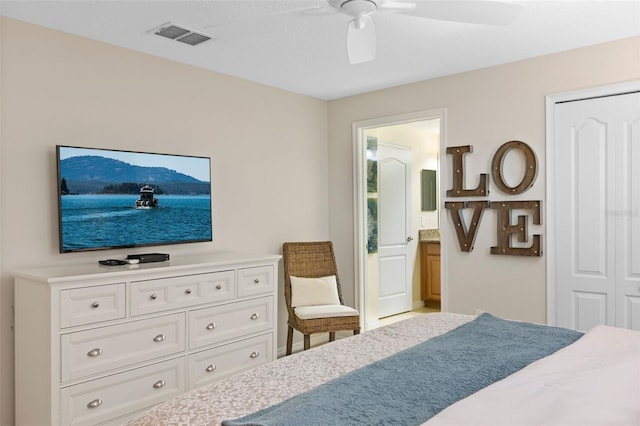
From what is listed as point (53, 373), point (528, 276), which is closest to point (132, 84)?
point (53, 373)

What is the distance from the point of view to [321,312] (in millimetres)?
4012

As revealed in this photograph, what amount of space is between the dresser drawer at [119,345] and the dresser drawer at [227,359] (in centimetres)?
20

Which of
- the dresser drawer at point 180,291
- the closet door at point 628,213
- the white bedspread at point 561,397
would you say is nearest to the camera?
the white bedspread at point 561,397

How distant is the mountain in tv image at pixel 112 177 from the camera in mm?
3016

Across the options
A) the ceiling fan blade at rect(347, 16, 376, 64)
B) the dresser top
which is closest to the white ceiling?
the ceiling fan blade at rect(347, 16, 376, 64)

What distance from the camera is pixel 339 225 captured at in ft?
16.5

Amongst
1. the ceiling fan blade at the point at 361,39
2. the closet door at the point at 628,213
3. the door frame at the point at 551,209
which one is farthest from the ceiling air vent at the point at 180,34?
the closet door at the point at 628,213

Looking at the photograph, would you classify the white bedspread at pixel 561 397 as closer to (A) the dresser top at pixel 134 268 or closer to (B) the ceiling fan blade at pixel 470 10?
(B) the ceiling fan blade at pixel 470 10

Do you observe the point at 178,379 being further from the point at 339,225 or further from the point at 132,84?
the point at 339,225

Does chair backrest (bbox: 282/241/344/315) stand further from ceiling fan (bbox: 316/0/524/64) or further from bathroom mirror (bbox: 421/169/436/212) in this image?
ceiling fan (bbox: 316/0/524/64)

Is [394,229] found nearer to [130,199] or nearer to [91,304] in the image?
[130,199]

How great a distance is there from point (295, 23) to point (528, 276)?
8.38 ft

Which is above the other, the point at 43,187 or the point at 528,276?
the point at 43,187

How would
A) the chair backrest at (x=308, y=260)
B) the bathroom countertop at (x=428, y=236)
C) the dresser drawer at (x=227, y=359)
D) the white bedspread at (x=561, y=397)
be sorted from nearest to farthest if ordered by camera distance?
the white bedspread at (x=561, y=397)
the dresser drawer at (x=227, y=359)
the chair backrest at (x=308, y=260)
the bathroom countertop at (x=428, y=236)
